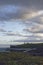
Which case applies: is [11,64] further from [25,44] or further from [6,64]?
[25,44]

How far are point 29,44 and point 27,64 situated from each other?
5003cm

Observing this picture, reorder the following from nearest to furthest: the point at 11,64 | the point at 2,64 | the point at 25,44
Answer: the point at 11,64, the point at 2,64, the point at 25,44

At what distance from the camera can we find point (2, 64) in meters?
28.3

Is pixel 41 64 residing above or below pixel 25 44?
below

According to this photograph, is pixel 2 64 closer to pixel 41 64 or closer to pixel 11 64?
pixel 11 64

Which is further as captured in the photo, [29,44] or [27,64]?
[29,44]

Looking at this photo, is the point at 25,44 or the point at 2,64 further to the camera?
the point at 25,44

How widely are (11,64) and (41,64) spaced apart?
466 cm

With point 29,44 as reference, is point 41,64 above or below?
below

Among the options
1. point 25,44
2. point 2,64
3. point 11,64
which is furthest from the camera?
point 25,44

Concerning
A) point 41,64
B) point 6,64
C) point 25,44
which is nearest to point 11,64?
point 6,64

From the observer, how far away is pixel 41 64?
28.8 meters

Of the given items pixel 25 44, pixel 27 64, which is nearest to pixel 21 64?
pixel 27 64

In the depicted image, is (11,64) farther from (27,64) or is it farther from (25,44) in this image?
(25,44)
